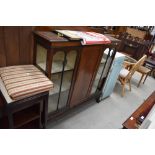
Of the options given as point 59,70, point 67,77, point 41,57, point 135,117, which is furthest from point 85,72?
point 135,117

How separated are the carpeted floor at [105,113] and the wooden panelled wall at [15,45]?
1042mm

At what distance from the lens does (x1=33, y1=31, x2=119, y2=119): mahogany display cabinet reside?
1291mm

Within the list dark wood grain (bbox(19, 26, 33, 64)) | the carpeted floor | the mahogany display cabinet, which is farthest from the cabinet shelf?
the carpeted floor

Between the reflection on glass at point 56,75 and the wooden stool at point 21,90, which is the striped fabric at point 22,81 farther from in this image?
the reflection on glass at point 56,75

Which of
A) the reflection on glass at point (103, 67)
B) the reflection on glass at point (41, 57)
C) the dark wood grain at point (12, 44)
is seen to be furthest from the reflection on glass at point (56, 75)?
the reflection on glass at point (103, 67)

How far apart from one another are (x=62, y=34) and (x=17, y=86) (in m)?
0.66

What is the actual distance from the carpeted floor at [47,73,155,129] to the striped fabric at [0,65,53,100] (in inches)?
37.7

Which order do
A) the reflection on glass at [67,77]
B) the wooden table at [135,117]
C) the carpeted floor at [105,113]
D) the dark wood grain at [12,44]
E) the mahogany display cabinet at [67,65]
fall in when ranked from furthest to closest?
the carpeted floor at [105,113]
the reflection on glass at [67,77]
the wooden table at [135,117]
the mahogany display cabinet at [67,65]
the dark wood grain at [12,44]

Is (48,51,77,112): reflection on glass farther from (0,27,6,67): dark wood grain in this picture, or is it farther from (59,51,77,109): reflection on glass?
(0,27,6,67): dark wood grain

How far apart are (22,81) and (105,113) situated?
169 centimetres

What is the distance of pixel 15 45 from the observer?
4.09ft

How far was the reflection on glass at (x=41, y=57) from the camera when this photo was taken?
1.38 m

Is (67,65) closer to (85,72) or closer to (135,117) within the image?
(85,72)
